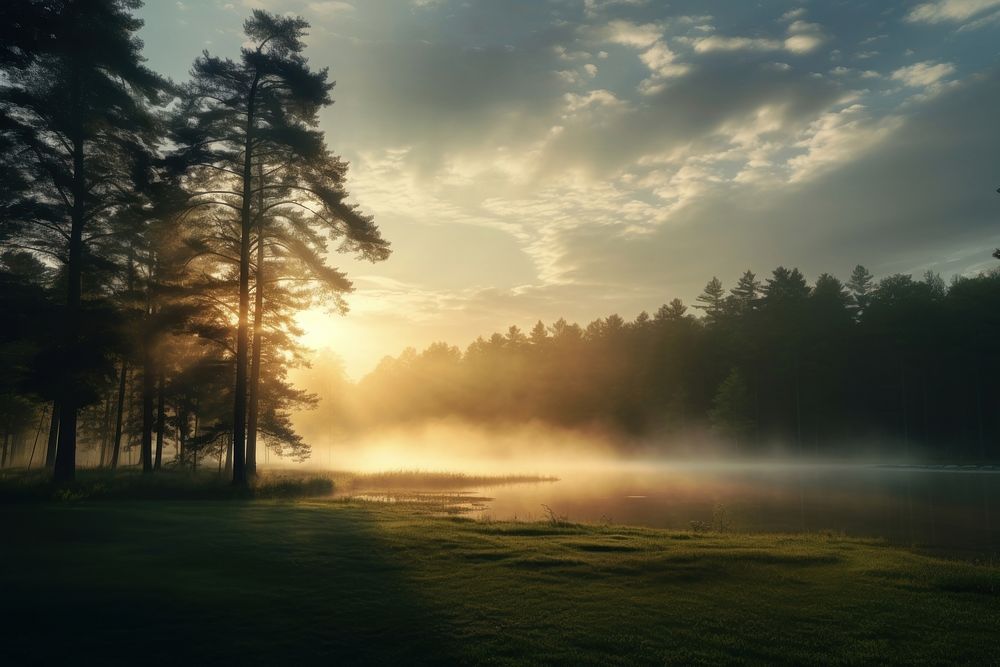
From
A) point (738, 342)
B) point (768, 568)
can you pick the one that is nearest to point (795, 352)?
point (738, 342)

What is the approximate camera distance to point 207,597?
9781 mm

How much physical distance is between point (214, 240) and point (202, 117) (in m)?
5.21

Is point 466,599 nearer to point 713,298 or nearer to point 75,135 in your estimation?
point 75,135

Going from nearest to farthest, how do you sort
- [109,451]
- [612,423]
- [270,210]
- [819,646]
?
[819,646] → [270,210] → [109,451] → [612,423]

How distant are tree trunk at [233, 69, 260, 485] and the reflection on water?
10446mm

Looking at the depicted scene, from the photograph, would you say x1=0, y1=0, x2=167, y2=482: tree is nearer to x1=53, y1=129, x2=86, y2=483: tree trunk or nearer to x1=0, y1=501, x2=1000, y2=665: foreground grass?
x1=53, y1=129, x2=86, y2=483: tree trunk

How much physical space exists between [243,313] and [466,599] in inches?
809

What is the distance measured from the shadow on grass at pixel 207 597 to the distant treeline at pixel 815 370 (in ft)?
230

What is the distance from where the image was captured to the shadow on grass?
7.95 meters

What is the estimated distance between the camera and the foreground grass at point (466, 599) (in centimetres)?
799

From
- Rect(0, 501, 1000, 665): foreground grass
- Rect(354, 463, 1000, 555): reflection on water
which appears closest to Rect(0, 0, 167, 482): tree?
Rect(0, 501, 1000, 665): foreground grass

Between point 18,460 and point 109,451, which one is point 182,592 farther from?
point 18,460

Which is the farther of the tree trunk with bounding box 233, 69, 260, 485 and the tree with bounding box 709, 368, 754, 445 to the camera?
the tree with bounding box 709, 368, 754, 445

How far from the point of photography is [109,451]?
2773 inches
